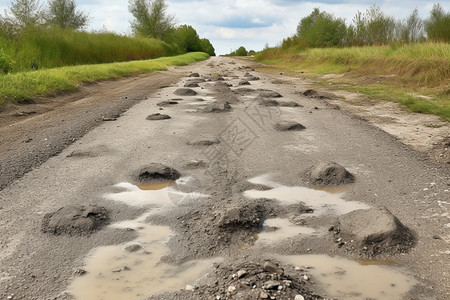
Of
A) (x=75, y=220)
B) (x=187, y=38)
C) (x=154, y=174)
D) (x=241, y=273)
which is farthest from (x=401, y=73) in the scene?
(x=187, y=38)

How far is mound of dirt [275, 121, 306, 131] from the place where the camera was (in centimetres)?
634

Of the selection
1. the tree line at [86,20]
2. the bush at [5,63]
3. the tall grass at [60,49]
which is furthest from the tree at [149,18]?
the bush at [5,63]

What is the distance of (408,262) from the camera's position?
261cm

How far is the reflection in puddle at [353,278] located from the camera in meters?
2.30

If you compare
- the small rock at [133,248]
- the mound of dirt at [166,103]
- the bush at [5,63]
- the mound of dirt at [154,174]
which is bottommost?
the small rock at [133,248]

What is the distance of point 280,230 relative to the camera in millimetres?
3064

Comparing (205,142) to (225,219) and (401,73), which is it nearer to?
(225,219)

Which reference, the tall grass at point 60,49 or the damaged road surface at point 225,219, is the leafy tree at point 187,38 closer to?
the tall grass at point 60,49

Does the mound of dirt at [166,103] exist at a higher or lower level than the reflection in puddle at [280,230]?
higher

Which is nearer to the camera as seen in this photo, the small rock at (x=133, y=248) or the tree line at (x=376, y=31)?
the small rock at (x=133, y=248)

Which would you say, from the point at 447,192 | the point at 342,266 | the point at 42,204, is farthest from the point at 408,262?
the point at 42,204

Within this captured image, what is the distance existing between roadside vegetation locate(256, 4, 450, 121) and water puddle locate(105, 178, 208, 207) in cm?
515

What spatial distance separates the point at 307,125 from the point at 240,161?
2278 millimetres

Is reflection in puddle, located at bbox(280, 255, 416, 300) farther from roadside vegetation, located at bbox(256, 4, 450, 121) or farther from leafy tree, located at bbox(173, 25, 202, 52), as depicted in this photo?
leafy tree, located at bbox(173, 25, 202, 52)
